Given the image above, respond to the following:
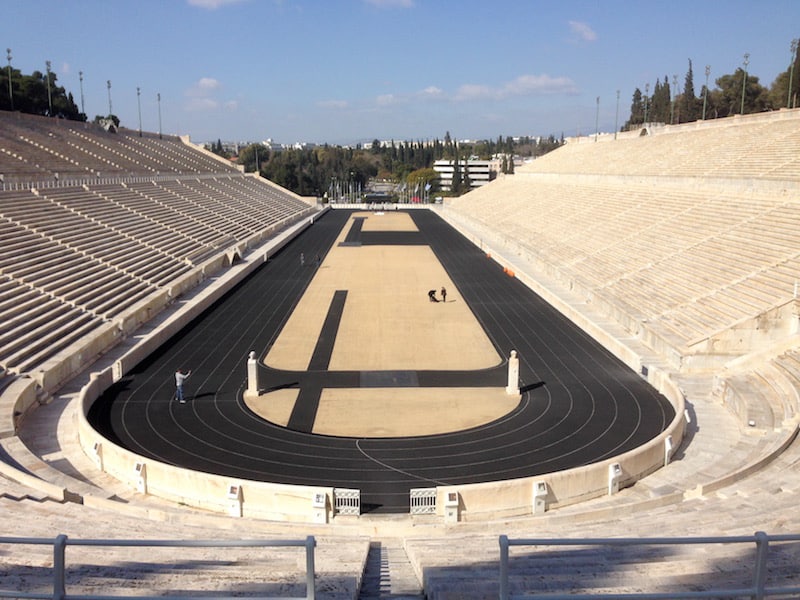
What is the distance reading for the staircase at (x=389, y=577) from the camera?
235 inches

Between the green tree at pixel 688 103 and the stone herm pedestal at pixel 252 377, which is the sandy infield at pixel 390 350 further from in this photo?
the green tree at pixel 688 103

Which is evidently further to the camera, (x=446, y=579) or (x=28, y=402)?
(x=28, y=402)

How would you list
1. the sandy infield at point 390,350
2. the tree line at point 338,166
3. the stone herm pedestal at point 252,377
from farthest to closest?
the tree line at point 338,166 → the stone herm pedestal at point 252,377 → the sandy infield at point 390,350

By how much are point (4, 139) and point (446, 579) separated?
44.8 meters

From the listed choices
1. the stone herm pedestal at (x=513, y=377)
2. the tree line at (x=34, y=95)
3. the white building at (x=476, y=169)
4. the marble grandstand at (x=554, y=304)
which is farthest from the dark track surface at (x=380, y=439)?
the white building at (x=476, y=169)

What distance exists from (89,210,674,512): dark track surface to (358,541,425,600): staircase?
3.29 m

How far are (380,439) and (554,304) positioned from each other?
14031mm

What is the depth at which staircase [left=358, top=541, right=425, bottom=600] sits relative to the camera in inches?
235

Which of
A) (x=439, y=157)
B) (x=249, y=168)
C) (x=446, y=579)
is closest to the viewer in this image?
(x=446, y=579)

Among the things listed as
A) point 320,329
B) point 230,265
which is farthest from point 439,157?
point 320,329

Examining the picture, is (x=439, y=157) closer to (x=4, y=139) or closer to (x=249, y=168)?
(x=249, y=168)

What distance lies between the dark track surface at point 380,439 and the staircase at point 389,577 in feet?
10.8

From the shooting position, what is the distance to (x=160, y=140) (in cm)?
7700

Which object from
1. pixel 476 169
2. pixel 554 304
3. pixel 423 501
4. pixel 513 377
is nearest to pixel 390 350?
pixel 513 377
